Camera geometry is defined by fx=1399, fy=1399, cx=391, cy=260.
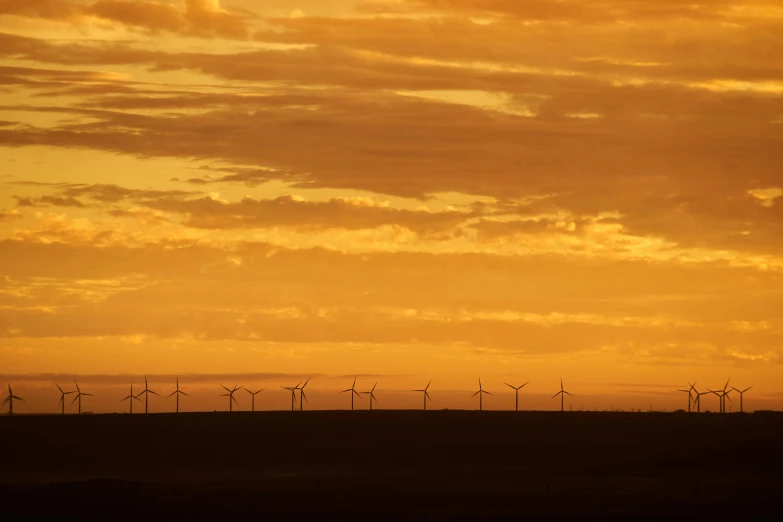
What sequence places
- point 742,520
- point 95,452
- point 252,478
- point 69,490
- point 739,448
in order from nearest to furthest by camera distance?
point 742,520, point 69,490, point 252,478, point 739,448, point 95,452

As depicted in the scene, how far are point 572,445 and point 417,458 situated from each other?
2183 centimetres

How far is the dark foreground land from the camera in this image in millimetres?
109500

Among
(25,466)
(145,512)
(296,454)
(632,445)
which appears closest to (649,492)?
(145,512)

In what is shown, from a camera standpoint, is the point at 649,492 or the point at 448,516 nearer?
the point at 448,516

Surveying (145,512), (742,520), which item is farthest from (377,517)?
(742,520)

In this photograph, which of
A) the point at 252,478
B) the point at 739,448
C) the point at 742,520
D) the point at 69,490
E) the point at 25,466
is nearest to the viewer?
the point at 742,520

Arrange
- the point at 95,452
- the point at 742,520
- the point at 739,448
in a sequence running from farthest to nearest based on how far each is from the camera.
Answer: the point at 95,452 → the point at 739,448 → the point at 742,520

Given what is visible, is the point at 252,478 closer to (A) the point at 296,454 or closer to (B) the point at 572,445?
(A) the point at 296,454

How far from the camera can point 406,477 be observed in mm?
147250

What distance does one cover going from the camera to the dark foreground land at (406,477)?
4311 inches

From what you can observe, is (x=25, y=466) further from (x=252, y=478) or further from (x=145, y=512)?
(x=145, y=512)

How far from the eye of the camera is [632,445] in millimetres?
178375

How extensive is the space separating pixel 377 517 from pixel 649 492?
2942cm

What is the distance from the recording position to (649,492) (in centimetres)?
12269
